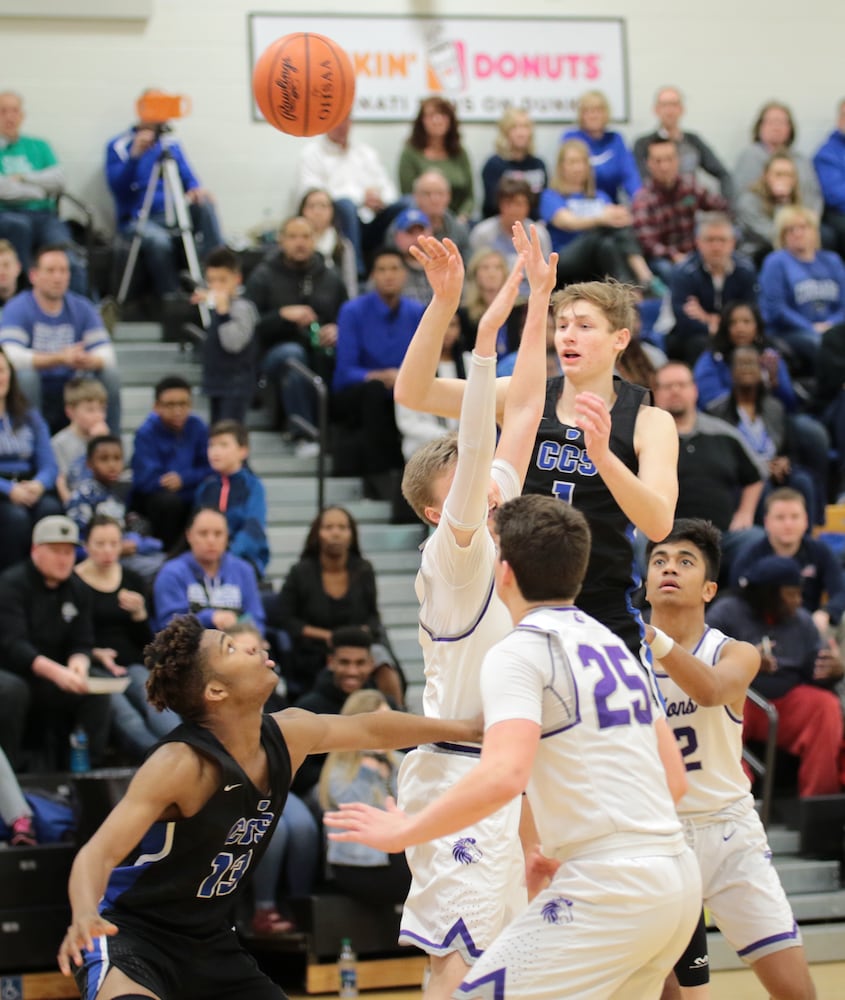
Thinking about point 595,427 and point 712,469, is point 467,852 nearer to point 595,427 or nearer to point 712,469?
point 595,427

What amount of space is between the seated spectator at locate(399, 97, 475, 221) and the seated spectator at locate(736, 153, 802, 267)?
90.5 inches

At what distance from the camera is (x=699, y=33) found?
14523 mm

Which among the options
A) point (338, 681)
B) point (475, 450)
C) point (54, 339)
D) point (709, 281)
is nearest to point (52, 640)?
point (338, 681)

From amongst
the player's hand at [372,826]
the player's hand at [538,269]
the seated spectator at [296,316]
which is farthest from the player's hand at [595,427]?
the seated spectator at [296,316]

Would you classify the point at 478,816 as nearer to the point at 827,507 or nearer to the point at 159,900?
the point at 159,900

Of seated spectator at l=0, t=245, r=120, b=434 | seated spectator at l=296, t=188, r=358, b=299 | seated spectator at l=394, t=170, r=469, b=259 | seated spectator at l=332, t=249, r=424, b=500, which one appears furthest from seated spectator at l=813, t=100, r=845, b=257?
seated spectator at l=0, t=245, r=120, b=434

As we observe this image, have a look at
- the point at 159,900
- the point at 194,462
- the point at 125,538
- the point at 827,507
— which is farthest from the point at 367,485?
the point at 159,900

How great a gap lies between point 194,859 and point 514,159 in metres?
9.12

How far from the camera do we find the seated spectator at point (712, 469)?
361 inches

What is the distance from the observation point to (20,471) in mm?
8953

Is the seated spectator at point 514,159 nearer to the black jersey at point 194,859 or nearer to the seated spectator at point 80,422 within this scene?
the seated spectator at point 80,422

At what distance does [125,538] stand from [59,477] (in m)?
0.54

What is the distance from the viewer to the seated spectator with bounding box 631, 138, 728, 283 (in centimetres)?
1241

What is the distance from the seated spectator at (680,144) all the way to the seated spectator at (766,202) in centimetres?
40
